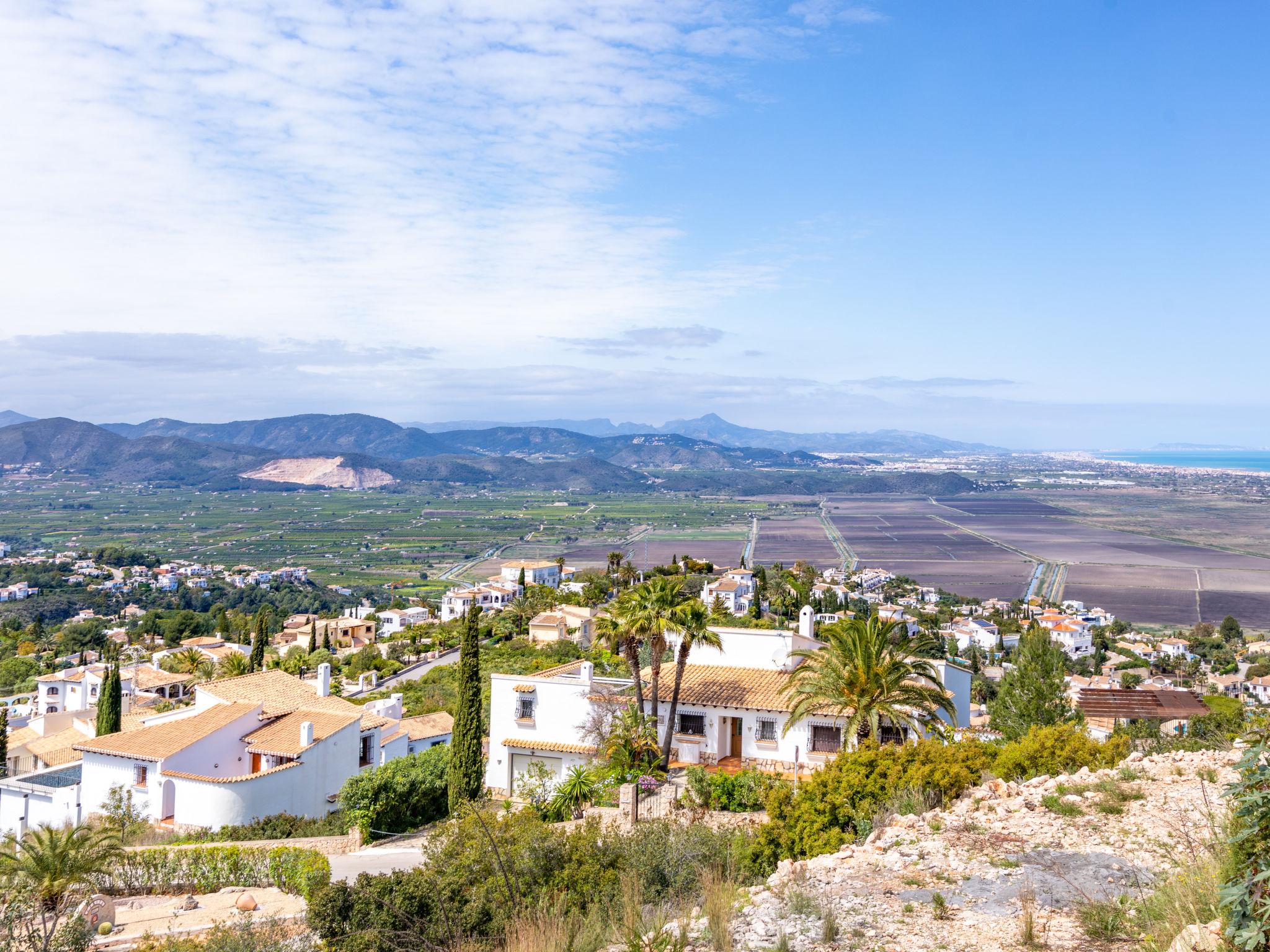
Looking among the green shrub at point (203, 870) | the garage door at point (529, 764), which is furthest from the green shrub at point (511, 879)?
the garage door at point (529, 764)

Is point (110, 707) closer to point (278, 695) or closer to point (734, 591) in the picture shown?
point (278, 695)

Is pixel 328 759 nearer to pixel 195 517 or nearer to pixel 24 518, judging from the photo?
pixel 195 517

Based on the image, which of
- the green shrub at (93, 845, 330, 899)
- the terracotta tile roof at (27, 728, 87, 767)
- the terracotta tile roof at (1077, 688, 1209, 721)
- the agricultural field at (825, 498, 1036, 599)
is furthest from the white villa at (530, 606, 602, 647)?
the agricultural field at (825, 498, 1036, 599)

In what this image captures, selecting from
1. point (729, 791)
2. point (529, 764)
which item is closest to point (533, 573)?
point (529, 764)

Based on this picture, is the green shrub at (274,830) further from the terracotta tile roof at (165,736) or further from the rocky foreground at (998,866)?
the rocky foreground at (998,866)

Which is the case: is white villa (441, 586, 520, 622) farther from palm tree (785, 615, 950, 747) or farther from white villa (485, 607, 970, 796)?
palm tree (785, 615, 950, 747)

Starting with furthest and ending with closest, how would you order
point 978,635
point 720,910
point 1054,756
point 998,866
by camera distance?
point 978,635, point 1054,756, point 998,866, point 720,910

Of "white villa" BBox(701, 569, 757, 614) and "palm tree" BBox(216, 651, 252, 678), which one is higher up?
"palm tree" BBox(216, 651, 252, 678)
